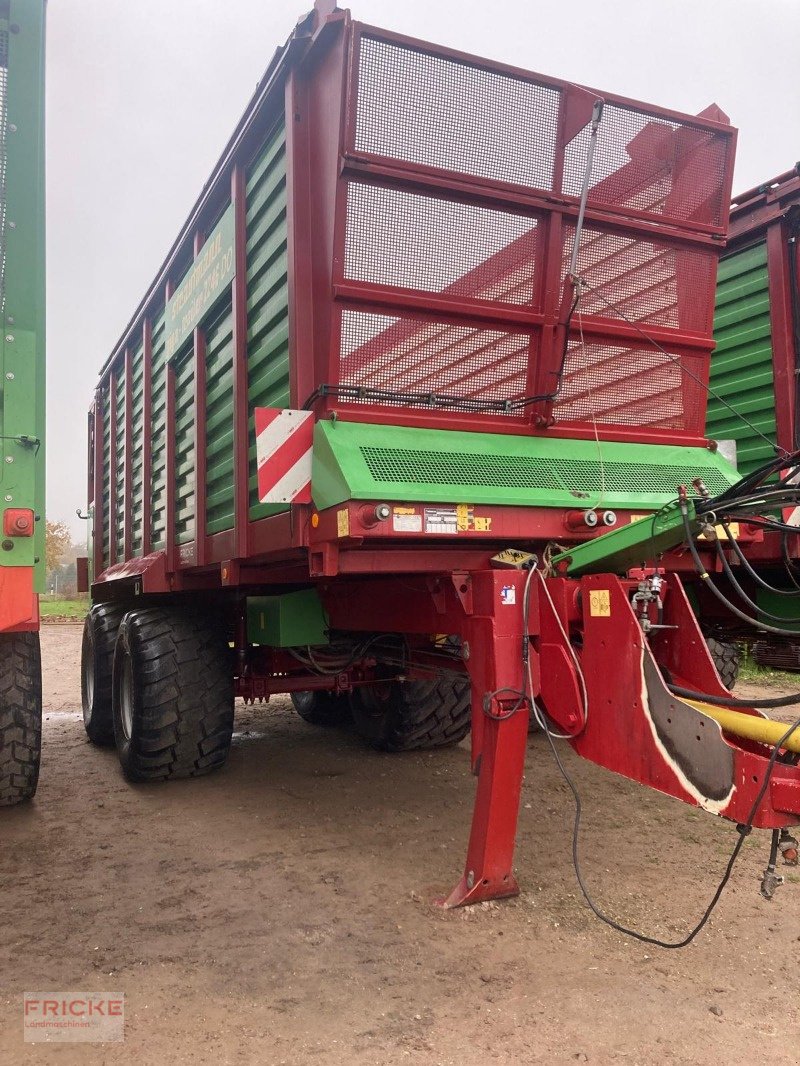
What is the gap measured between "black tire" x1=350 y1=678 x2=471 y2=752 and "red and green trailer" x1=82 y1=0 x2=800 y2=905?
1560mm

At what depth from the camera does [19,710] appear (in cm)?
430

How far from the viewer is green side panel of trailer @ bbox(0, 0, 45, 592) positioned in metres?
3.58

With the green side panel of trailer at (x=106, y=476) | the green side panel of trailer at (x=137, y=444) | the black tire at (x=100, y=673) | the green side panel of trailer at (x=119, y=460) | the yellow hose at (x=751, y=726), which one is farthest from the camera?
the green side panel of trailer at (x=106, y=476)

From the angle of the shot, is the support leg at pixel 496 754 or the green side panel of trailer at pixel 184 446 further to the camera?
the green side panel of trailer at pixel 184 446

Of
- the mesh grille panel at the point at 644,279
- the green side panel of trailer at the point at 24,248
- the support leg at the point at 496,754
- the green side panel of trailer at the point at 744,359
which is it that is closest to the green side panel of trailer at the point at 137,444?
the green side panel of trailer at the point at 24,248

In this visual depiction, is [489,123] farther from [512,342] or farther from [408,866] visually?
[408,866]

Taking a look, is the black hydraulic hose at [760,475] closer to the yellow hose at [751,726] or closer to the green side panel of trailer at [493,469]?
the yellow hose at [751,726]

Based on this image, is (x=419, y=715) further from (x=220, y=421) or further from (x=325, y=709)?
(x=220, y=421)

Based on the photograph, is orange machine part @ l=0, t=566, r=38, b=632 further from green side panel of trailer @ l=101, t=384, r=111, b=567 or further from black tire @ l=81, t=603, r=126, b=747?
green side panel of trailer @ l=101, t=384, r=111, b=567

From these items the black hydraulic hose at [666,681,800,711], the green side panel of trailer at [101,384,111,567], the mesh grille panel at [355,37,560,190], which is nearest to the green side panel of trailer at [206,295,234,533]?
the mesh grille panel at [355,37,560,190]

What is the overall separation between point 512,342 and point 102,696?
455 centimetres

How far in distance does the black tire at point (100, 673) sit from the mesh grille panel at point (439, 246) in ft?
14.2

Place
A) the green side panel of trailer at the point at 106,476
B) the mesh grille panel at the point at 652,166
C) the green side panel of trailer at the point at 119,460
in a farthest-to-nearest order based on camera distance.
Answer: the green side panel of trailer at the point at 106,476
the green side panel of trailer at the point at 119,460
the mesh grille panel at the point at 652,166

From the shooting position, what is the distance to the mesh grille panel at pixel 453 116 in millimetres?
3096
